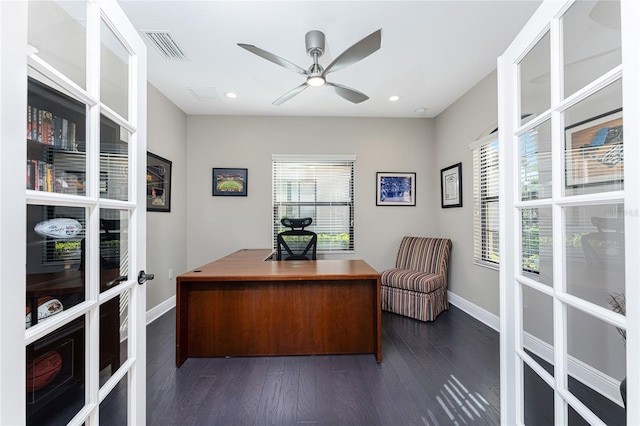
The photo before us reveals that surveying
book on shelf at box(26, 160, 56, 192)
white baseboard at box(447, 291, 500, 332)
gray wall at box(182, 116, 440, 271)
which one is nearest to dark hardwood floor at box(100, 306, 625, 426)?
white baseboard at box(447, 291, 500, 332)

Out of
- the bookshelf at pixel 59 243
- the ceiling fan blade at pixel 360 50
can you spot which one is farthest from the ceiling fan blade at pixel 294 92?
the bookshelf at pixel 59 243

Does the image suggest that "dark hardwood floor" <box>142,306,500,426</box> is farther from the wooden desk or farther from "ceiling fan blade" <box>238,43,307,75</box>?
"ceiling fan blade" <box>238,43,307,75</box>

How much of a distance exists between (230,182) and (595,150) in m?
3.94

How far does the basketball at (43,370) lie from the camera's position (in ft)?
2.57

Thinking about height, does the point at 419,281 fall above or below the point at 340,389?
above

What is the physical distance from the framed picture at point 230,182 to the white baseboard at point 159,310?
162cm

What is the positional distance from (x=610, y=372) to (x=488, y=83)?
2.85 meters

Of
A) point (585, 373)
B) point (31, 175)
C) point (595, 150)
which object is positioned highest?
point (595, 150)

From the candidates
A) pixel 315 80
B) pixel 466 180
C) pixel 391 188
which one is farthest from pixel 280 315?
pixel 466 180

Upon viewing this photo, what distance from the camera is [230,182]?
162 inches

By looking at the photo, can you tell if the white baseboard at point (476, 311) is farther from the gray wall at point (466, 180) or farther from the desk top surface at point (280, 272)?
the desk top surface at point (280, 272)

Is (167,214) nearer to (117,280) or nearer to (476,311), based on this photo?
(117,280)

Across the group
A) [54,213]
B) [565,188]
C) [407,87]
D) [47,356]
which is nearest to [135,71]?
[54,213]

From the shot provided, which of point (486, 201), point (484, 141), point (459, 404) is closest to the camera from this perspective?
point (459, 404)
